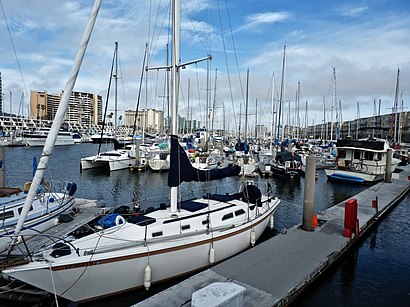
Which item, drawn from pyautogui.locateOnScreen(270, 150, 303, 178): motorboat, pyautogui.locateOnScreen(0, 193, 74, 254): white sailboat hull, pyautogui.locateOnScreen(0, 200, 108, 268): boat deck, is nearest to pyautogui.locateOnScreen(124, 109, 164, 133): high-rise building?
pyautogui.locateOnScreen(270, 150, 303, 178): motorboat

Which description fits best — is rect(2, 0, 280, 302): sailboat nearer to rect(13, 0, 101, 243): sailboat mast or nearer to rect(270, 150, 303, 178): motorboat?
rect(13, 0, 101, 243): sailboat mast

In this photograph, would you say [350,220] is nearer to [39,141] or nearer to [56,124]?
[56,124]

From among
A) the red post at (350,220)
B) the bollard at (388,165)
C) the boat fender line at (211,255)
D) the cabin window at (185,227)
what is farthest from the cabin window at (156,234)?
the bollard at (388,165)

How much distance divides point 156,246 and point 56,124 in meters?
4.45

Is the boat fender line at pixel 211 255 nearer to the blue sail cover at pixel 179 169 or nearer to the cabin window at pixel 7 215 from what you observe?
the blue sail cover at pixel 179 169

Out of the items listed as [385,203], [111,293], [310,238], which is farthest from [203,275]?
[385,203]

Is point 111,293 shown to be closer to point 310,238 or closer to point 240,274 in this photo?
point 240,274

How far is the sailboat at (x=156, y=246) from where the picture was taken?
23.6 feet

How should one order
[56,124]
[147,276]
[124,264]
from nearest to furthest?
[56,124] → [124,264] → [147,276]

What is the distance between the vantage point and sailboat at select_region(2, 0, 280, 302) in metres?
7.20

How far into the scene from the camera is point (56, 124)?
6.70 m

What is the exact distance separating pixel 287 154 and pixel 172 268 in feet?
92.2

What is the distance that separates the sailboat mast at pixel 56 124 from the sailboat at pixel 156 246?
1397mm

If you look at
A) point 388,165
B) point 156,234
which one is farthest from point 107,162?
point 388,165
